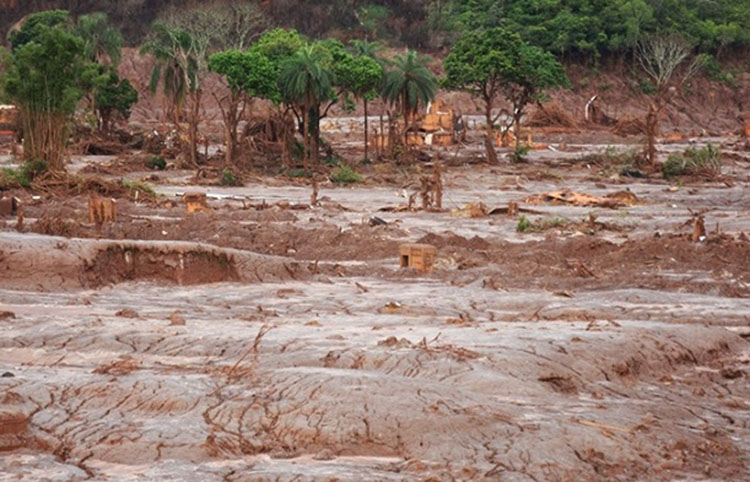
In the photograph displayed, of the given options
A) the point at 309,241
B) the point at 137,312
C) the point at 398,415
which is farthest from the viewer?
the point at 309,241

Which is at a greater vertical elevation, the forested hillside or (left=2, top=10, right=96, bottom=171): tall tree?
the forested hillside

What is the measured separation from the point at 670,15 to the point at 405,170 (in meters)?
39.4


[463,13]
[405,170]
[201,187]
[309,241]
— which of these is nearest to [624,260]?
[309,241]

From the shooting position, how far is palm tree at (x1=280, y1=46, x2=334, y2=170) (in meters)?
36.2

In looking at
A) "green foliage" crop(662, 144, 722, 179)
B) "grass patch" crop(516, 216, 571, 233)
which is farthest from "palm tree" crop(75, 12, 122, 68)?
"grass patch" crop(516, 216, 571, 233)

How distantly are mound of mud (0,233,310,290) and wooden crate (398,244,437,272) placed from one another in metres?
1.37

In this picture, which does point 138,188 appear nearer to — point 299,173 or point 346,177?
point 346,177

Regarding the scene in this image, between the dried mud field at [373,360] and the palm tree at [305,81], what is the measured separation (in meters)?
19.0

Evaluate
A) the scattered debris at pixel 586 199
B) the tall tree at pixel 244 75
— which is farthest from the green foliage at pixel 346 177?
the scattered debris at pixel 586 199

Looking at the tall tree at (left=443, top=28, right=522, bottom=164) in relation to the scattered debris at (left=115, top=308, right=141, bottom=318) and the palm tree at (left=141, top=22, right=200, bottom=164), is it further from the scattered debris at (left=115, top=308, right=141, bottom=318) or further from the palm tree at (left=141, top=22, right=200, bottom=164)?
the scattered debris at (left=115, top=308, right=141, bottom=318)

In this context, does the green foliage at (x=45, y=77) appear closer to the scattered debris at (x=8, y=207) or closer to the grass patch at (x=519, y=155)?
the scattered debris at (x=8, y=207)

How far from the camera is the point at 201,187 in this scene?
3106cm

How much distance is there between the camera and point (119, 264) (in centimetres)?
1339

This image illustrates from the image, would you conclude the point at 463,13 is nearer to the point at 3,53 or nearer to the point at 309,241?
the point at 3,53
